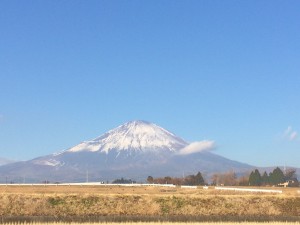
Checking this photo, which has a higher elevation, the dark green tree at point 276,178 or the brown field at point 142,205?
the dark green tree at point 276,178

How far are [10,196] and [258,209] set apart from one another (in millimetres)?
28403

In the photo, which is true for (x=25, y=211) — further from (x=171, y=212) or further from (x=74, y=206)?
(x=171, y=212)

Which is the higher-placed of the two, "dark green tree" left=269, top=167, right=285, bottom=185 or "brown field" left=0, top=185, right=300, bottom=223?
"dark green tree" left=269, top=167, right=285, bottom=185

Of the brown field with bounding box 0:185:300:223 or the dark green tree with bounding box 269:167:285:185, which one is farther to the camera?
the dark green tree with bounding box 269:167:285:185

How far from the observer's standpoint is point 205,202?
2847 inches

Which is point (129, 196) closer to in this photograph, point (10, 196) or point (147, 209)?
point (147, 209)

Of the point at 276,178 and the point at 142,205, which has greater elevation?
the point at 276,178

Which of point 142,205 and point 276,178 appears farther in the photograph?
point 276,178

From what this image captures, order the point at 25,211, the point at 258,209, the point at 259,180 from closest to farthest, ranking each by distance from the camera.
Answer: the point at 25,211 < the point at 258,209 < the point at 259,180

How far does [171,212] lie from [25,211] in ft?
52.3

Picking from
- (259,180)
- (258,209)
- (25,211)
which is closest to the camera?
(25,211)

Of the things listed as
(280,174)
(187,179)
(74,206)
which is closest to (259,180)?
(280,174)

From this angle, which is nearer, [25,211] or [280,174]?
[25,211]

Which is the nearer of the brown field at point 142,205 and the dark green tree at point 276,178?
the brown field at point 142,205
